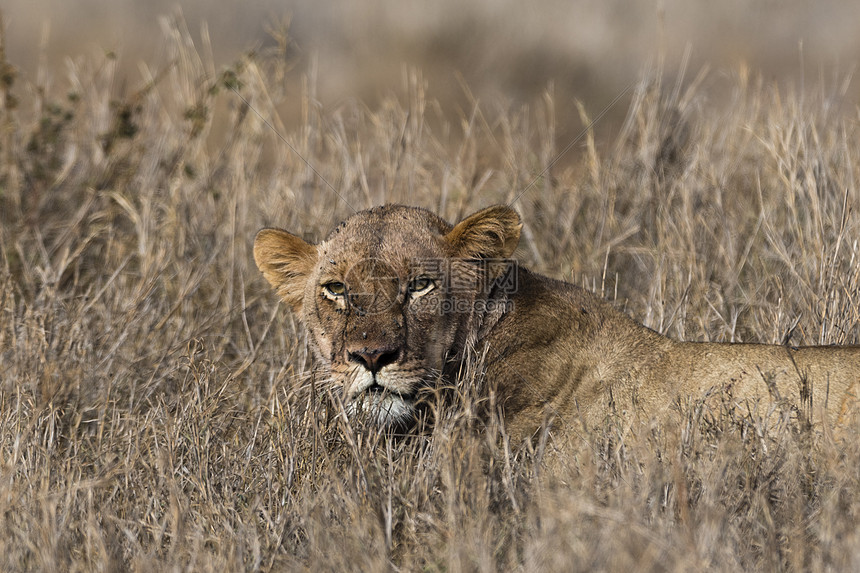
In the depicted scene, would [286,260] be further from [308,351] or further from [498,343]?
[498,343]

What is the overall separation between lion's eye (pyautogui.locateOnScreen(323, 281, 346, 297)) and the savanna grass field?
37 cm

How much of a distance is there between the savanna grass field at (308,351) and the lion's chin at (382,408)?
0.10 metres

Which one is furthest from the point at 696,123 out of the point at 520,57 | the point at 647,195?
the point at 520,57

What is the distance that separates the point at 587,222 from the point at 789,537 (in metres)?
3.49

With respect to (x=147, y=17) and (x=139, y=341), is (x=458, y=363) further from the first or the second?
(x=147, y=17)

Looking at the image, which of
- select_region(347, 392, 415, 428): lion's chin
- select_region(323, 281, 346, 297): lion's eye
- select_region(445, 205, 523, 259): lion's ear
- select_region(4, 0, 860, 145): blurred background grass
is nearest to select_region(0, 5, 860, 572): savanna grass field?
select_region(347, 392, 415, 428): lion's chin

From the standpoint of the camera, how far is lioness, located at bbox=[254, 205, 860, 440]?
3.40 m

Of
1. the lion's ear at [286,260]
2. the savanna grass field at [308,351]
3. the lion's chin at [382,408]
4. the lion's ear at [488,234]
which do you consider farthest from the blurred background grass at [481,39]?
the lion's chin at [382,408]

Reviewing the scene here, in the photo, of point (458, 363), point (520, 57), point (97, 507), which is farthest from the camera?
point (520, 57)

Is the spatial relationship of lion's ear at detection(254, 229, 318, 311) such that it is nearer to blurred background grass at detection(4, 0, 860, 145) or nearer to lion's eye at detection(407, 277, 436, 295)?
lion's eye at detection(407, 277, 436, 295)

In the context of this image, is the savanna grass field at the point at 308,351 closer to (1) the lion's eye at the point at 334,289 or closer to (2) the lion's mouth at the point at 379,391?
(2) the lion's mouth at the point at 379,391

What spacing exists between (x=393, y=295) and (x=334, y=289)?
0.99 feet

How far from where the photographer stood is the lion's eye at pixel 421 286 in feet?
12.0

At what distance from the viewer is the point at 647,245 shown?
5926mm
